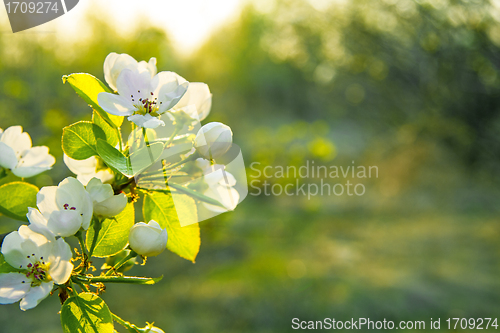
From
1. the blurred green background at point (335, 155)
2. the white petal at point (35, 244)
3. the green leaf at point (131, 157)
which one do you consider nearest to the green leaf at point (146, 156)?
the green leaf at point (131, 157)

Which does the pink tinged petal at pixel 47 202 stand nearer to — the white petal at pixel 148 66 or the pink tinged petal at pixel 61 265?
the pink tinged petal at pixel 61 265

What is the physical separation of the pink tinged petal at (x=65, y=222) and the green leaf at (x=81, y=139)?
0.06 m

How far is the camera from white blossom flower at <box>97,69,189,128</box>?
1.03 ft

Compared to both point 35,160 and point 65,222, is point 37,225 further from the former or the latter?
point 35,160

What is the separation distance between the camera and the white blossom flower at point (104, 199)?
0.31 meters

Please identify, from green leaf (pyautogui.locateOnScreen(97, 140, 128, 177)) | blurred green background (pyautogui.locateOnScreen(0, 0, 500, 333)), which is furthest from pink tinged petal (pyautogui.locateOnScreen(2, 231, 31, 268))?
blurred green background (pyautogui.locateOnScreen(0, 0, 500, 333))

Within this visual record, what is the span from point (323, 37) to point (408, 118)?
1.06 m

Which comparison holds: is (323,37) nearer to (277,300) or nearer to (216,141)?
(277,300)

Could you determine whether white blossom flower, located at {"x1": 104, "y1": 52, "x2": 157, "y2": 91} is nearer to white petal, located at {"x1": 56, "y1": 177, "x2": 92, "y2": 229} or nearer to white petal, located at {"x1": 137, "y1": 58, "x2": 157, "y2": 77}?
white petal, located at {"x1": 137, "y1": 58, "x2": 157, "y2": 77}

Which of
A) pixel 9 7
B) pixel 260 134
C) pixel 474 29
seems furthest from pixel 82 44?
pixel 474 29

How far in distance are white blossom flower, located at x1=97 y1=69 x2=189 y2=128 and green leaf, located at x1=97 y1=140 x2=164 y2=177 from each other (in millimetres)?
24

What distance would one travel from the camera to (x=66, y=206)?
0.30 metres

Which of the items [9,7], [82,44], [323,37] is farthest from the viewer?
[323,37]

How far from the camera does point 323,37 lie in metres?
3.06
